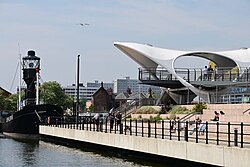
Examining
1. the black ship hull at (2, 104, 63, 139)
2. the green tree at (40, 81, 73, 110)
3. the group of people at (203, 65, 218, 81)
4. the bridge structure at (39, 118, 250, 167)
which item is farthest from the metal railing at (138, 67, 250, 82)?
the green tree at (40, 81, 73, 110)

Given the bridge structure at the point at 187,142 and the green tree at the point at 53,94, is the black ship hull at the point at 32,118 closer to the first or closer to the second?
the bridge structure at the point at 187,142

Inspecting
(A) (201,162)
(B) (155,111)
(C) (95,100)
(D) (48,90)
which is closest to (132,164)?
(A) (201,162)

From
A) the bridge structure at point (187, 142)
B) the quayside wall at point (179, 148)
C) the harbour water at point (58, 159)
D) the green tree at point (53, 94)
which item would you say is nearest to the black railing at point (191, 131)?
the bridge structure at point (187, 142)

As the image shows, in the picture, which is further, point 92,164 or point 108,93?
point 108,93

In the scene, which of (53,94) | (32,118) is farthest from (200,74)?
(53,94)

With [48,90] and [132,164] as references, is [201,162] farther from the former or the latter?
[48,90]

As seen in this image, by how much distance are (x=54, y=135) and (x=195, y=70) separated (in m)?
19.3

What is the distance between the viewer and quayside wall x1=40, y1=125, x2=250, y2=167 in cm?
1947

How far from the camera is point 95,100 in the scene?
13175cm

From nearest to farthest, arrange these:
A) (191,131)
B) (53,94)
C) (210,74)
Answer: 1. (191,131)
2. (210,74)
3. (53,94)

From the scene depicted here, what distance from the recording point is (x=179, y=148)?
2319 cm

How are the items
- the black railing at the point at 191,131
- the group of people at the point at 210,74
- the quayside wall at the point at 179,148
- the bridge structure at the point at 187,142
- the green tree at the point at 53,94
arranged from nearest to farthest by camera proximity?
1. the quayside wall at the point at 179,148
2. the bridge structure at the point at 187,142
3. the black railing at the point at 191,131
4. the group of people at the point at 210,74
5. the green tree at the point at 53,94

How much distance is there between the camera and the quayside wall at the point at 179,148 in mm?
19469

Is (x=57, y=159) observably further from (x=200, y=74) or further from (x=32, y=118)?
(x=200, y=74)
